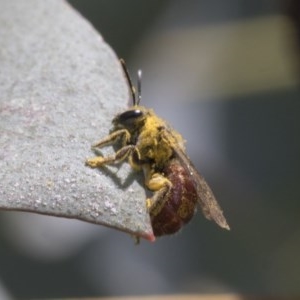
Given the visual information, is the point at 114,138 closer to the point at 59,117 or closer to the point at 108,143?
the point at 108,143

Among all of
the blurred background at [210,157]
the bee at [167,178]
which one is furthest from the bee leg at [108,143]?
the blurred background at [210,157]

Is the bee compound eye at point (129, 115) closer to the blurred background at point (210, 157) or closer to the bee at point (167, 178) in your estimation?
the bee at point (167, 178)

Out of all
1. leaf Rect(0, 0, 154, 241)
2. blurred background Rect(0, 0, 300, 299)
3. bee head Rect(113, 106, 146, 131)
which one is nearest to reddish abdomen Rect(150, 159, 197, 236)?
bee head Rect(113, 106, 146, 131)

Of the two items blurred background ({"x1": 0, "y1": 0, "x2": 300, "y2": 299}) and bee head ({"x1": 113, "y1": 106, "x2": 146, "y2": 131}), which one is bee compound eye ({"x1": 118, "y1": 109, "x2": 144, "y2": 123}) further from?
blurred background ({"x1": 0, "y1": 0, "x2": 300, "y2": 299})

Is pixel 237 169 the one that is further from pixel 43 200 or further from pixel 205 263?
pixel 43 200

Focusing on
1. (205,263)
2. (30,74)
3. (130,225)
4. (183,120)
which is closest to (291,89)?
(183,120)

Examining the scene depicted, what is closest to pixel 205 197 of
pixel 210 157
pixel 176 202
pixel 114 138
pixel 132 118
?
pixel 176 202
